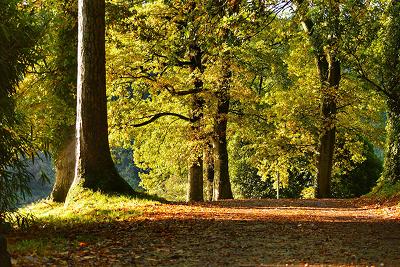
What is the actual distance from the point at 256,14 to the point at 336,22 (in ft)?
10.2

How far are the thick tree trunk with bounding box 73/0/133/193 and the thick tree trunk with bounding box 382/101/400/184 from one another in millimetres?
10781

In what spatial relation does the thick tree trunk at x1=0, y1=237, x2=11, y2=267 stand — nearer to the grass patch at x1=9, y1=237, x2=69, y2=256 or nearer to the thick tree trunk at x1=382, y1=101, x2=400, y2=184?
the grass patch at x1=9, y1=237, x2=69, y2=256

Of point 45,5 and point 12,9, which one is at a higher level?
point 45,5

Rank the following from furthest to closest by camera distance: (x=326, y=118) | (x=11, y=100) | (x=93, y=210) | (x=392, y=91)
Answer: (x=326, y=118)
(x=392, y=91)
(x=93, y=210)
(x=11, y=100)

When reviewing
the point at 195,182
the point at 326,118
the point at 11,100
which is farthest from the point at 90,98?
the point at 326,118

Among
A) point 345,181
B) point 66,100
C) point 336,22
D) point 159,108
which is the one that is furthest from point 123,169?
point 336,22

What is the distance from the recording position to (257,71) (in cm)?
1822

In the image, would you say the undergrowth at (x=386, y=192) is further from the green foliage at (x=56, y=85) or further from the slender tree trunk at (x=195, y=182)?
the green foliage at (x=56, y=85)

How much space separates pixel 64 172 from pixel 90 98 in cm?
557

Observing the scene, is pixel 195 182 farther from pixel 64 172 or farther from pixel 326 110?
pixel 326 110

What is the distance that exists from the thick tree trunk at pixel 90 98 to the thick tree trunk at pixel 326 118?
1334cm

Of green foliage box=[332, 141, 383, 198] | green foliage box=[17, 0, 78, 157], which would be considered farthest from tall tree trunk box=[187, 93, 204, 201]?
green foliage box=[332, 141, 383, 198]

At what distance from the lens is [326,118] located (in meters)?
22.0

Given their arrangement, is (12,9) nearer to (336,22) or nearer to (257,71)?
(336,22)
